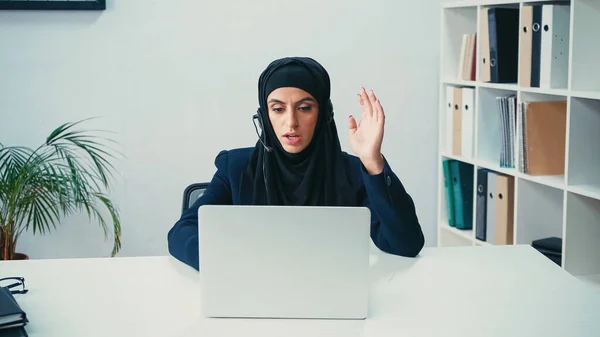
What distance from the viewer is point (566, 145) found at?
8.84 ft

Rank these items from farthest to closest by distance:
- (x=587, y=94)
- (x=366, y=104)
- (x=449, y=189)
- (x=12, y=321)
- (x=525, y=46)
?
1. (x=449, y=189)
2. (x=525, y=46)
3. (x=587, y=94)
4. (x=366, y=104)
5. (x=12, y=321)

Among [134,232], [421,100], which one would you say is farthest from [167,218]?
[421,100]

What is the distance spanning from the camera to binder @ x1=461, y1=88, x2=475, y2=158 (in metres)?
3.33

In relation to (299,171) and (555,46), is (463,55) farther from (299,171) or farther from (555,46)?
(299,171)

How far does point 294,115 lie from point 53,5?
68.3 inches

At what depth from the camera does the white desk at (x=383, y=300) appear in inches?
58.8

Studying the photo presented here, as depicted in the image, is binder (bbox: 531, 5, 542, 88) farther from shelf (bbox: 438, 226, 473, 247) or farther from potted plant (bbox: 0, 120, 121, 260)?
potted plant (bbox: 0, 120, 121, 260)

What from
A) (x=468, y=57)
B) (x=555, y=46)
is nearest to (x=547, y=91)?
(x=555, y=46)

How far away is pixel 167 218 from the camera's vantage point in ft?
12.0

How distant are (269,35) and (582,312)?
229cm

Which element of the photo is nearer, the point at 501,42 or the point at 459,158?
the point at 501,42

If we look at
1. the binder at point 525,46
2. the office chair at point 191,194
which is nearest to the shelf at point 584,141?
Result: the binder at point 525,46

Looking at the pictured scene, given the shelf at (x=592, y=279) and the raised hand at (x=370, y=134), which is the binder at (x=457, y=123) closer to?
the shelf at (x=592, y=279)

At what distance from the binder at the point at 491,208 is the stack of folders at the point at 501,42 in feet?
1.32
